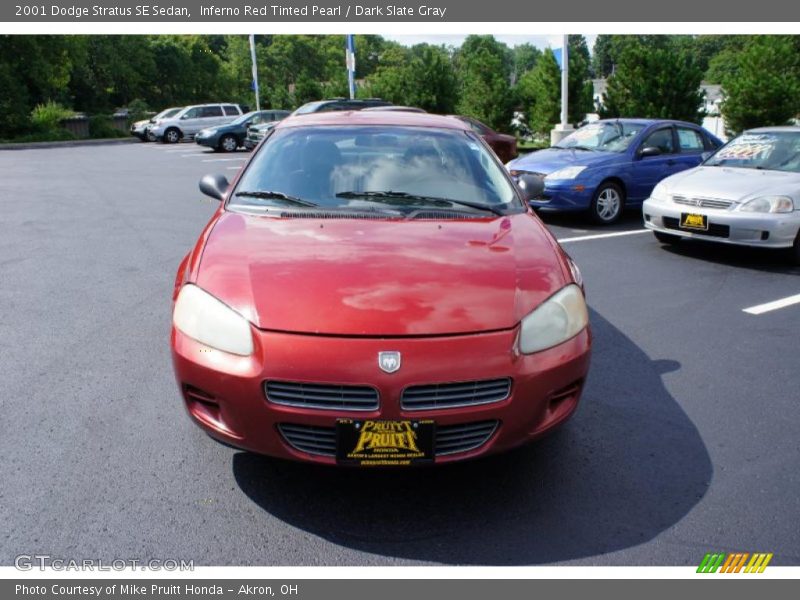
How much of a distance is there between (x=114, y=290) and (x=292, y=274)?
3882mm

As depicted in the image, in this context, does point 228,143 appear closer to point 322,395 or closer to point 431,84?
point 431,84

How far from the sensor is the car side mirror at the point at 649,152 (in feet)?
32.1

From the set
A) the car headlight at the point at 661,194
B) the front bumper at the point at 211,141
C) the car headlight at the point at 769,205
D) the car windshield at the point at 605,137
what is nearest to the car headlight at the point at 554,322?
the car headlight at the point at 769,205

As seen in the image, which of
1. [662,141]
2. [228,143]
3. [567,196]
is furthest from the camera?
[228,143]

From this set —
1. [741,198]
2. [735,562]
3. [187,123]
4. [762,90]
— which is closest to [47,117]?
[187,123]

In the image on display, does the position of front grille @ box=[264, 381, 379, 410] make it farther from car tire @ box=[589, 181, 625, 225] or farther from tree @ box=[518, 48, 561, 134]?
tree @ box=[518, 48, 561, 134]

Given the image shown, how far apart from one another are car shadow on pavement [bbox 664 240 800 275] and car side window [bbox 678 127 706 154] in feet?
8.38

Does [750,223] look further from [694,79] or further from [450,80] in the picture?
[450,80]

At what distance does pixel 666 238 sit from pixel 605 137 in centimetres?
257

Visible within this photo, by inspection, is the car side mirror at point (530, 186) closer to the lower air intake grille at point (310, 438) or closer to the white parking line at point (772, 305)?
the white parking line at point (772, 305)

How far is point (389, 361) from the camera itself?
2.74 meters

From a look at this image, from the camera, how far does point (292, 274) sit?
3.10 meters

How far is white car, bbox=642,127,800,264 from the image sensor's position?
7172mm

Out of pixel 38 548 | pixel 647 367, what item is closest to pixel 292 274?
pixel 38 548
